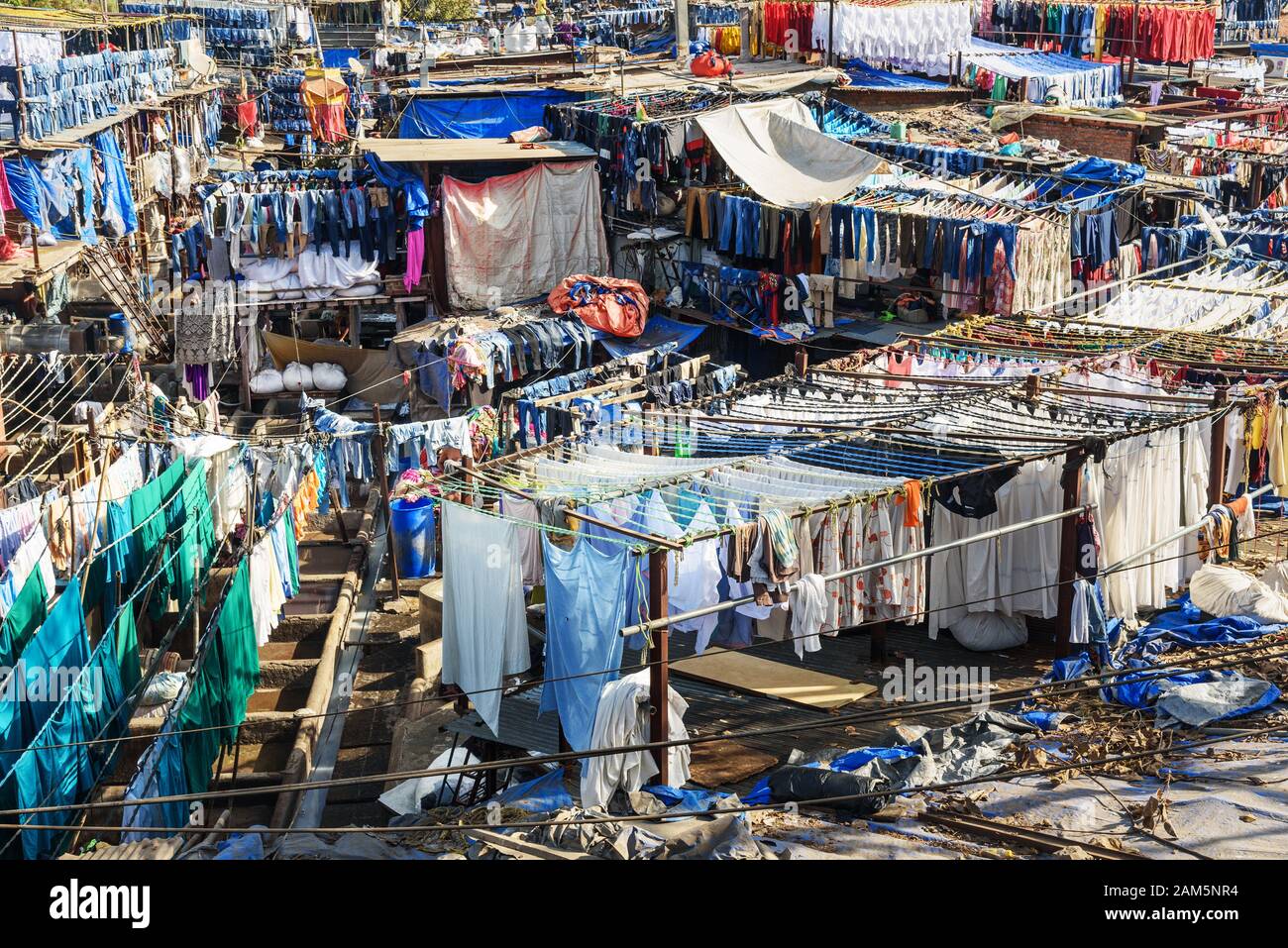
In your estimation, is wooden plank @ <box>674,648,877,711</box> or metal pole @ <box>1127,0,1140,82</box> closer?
wooden plank @ <box>674,648,877,711</box>

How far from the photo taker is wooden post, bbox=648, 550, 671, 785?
11688mm

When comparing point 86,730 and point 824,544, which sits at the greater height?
point 824,544

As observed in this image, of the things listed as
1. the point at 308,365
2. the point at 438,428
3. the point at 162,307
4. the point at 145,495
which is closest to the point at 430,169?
the point at 308,365

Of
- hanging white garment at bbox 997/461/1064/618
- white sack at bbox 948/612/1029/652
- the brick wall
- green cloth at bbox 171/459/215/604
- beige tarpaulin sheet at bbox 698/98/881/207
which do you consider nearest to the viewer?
hanging white garment at bbox 997/461/1064/618

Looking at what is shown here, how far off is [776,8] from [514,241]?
561 inches

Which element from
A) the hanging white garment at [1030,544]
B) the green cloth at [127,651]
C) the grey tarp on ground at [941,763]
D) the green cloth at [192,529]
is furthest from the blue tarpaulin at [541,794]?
the green cloth at [192,529]

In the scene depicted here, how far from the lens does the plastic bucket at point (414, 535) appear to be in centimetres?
2023

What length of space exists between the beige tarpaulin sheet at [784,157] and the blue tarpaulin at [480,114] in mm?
6835

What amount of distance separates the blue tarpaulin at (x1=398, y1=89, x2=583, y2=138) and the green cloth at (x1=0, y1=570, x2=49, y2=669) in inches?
859

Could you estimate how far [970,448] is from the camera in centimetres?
1414

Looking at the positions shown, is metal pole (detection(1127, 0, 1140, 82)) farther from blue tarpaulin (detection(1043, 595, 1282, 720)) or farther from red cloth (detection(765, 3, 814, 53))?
blue tarpaulin (detection(1043, 595, 1282, 720))

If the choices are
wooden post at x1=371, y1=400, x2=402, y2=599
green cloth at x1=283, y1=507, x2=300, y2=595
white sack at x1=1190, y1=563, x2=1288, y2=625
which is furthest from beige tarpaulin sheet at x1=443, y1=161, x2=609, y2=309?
white sack at x1=1190, y1=563, x2=1288, y2=625

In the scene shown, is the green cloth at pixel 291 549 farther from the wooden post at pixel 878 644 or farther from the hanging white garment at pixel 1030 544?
the hanging white garment at pixel 1030 544
